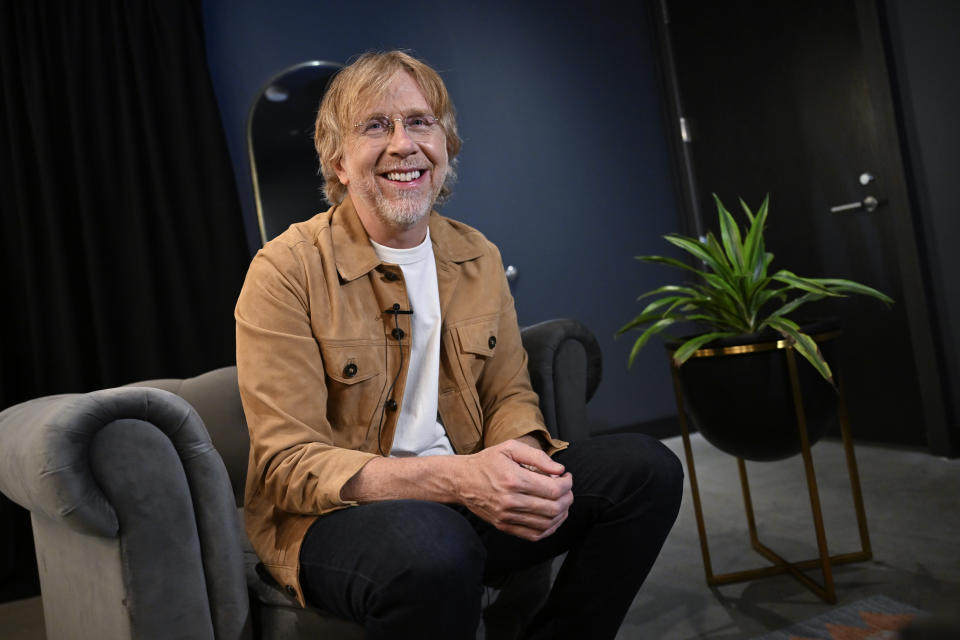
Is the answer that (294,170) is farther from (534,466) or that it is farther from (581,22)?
(534,466)

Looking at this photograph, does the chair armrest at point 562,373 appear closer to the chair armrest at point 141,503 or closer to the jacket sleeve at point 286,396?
the jacket sleeve at point 286,396

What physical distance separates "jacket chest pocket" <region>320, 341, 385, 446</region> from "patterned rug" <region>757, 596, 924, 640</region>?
1.02 metres

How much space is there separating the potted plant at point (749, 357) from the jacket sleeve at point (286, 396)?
0.84m

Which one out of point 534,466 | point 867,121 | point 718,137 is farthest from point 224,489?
point 718,137

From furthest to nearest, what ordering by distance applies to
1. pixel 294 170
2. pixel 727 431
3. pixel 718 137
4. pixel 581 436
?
pixel 718 137, pixel 294 170, pixel 727 431, pixel 581 436

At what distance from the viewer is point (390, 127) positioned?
1469mm

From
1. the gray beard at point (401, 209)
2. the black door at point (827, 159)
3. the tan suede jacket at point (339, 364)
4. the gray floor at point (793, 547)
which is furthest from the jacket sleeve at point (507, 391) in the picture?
the black door at point (827, 159)

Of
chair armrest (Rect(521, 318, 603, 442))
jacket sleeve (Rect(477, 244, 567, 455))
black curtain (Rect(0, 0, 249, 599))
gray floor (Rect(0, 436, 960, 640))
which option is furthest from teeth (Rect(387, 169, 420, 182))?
black curtain (Rect(0, 0, 249, 599))

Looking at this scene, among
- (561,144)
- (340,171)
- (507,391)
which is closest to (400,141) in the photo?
(340,171)

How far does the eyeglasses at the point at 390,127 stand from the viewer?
1.46m

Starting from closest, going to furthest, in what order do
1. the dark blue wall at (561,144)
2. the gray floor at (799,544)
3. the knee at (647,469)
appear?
the knee at (647,469)
the gray floor at (799,544)
the dark blue wall at (561,144)

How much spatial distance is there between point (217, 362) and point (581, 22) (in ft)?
8.14

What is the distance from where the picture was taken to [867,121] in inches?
115

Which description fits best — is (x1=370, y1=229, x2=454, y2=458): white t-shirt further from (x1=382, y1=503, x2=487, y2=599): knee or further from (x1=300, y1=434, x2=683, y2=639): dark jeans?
(x1=382, y1=503, x2=487, y2=599): knee
